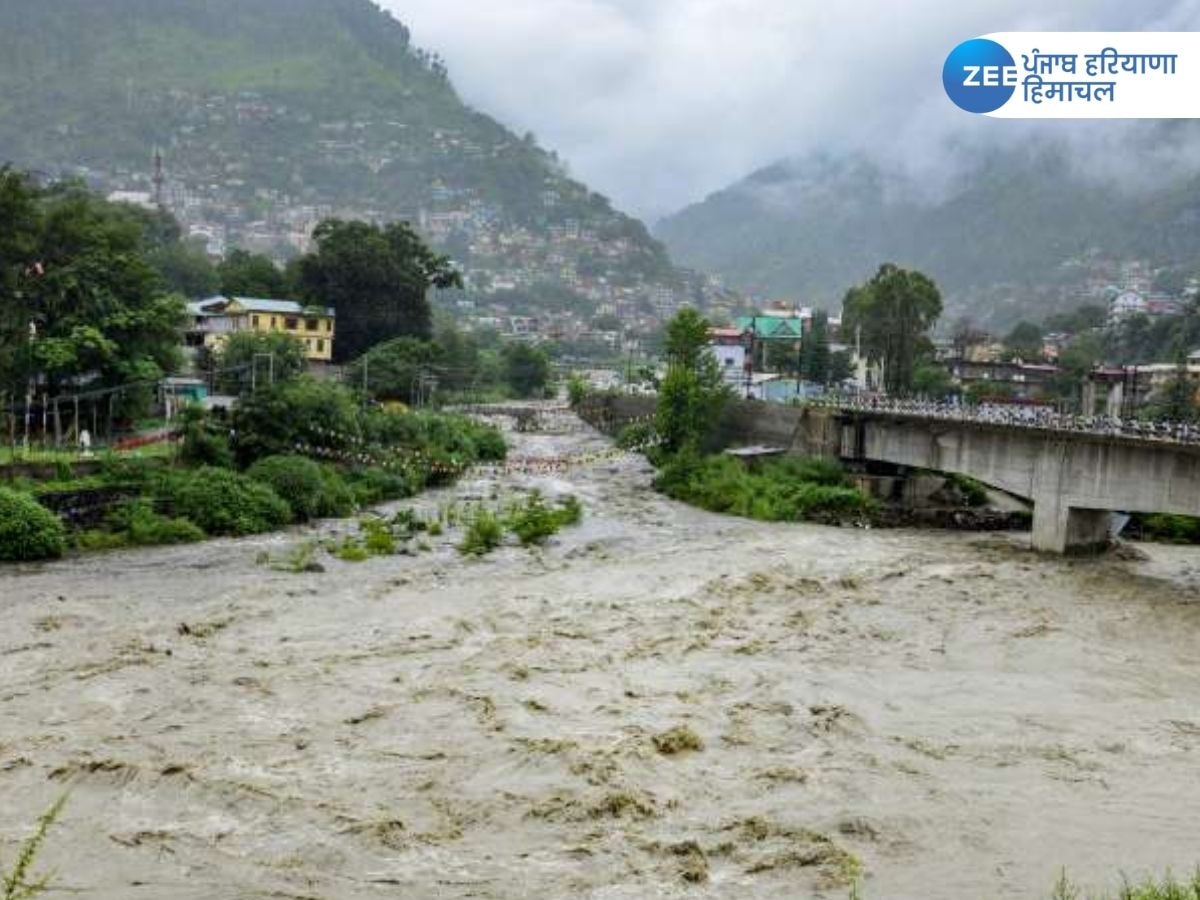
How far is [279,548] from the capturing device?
26.6 meters

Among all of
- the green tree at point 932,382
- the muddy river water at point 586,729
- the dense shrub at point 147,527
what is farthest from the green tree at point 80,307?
the green tree at point 932,382

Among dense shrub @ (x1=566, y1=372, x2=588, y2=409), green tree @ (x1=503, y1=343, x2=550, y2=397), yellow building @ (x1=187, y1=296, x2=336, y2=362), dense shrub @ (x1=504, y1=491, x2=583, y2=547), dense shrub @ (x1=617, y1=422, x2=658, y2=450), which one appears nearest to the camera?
dense shrub @ (x1=504, y1=491, x2=583, y2=547)

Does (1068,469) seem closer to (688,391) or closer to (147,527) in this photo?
(688,391)

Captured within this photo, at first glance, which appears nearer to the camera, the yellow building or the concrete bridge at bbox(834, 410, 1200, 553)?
the concrete bridge at bbox(834, 410, 1200, 553)

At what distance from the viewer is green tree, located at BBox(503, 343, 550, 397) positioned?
86.4m

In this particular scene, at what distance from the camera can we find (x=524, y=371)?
284 ft

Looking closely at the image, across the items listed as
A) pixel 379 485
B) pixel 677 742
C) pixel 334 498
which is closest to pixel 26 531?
pixel 334 498

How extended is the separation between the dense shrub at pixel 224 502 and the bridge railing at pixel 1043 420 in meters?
19.6

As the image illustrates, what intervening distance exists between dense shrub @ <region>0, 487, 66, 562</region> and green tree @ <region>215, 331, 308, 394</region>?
1940 cm

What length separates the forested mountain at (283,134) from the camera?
15238 centimetres

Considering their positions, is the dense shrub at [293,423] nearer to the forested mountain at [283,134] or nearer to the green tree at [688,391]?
the green tree at [688,391]

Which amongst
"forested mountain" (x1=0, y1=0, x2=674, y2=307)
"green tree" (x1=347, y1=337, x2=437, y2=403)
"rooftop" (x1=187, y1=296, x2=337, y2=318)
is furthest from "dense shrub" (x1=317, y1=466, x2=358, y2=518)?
"forested mountain" (x1=0, y1=0, x2=674, y2=307)

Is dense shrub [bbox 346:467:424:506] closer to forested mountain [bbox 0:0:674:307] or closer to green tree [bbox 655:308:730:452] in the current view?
green tree [bbox 655:308:730:452]

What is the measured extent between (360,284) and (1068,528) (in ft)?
129
